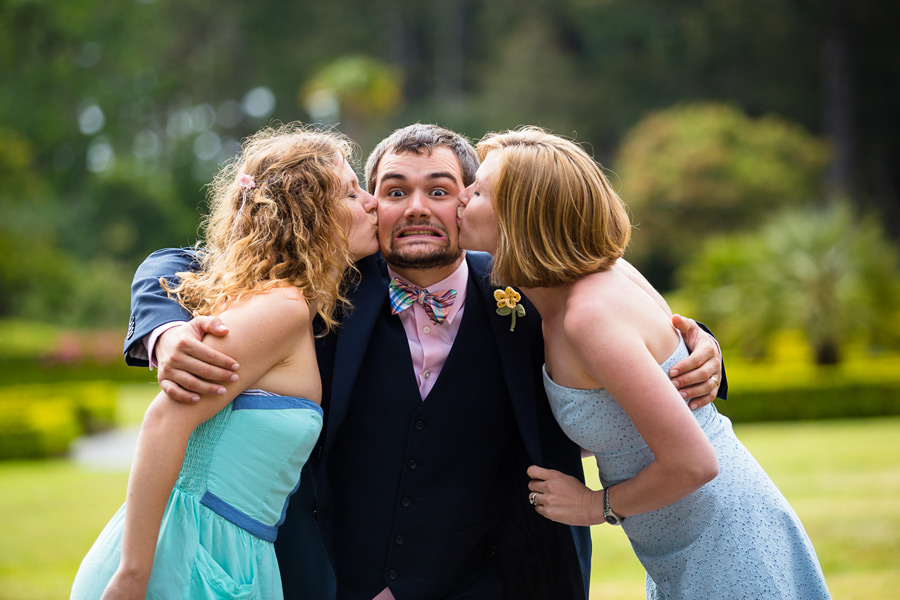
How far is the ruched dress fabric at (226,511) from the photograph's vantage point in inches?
88.6

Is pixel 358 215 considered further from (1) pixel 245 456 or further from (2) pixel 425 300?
(1) pixel 245 456

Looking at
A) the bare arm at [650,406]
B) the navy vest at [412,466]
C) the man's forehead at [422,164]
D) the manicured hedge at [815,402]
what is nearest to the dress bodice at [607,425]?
the bare arm at [650,406]

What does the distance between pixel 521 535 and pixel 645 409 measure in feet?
3.07

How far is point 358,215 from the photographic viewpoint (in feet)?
9.37

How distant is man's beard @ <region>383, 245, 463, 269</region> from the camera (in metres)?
2.98

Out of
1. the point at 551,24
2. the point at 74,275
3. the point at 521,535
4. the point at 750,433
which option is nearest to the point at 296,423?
the point at 521,535

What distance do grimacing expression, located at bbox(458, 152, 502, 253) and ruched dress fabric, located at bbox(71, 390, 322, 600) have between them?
765mm

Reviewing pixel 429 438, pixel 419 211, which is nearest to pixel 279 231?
pixel 419 211

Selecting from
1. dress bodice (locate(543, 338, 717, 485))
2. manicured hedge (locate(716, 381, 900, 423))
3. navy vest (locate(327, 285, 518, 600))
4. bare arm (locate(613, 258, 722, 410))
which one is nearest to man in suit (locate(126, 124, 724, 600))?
navy vest (locate(327, 285, 518, 600))

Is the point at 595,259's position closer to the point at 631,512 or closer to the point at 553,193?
the point at 553,193

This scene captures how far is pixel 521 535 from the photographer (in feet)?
9.68

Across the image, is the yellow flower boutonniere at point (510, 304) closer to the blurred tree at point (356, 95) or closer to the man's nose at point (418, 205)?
the man's nose at point (418, 205)

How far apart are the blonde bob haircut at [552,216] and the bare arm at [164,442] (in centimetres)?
69

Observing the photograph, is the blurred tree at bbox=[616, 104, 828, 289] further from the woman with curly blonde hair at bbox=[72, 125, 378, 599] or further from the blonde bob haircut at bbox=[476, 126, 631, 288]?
the woman with curly blonde hair at bbox=[72, 125, 378, 599]
